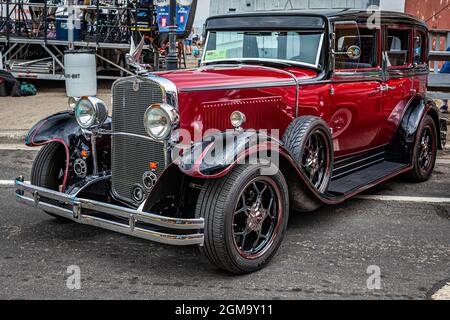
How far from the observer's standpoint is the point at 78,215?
3.82 m

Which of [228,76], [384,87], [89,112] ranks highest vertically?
[228,76]

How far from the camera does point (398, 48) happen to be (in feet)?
19.9

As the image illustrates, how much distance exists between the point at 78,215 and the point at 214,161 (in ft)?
3.39

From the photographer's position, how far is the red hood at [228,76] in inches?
160

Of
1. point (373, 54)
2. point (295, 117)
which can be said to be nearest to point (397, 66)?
point (373, 54)

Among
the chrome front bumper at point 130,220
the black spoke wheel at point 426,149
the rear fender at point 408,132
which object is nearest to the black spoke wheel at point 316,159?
the chrome front bumper at point 130,220

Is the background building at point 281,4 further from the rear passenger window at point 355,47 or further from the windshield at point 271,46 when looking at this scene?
the windshield at point 271,46

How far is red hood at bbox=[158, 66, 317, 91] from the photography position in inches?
160

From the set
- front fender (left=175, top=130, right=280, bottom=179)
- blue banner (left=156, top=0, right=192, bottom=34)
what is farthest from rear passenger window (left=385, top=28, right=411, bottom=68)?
blue banner (left=156, top=0, right=192, bottom=34)

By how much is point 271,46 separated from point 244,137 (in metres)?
1.68

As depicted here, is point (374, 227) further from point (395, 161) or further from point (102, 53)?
point (102, 53)

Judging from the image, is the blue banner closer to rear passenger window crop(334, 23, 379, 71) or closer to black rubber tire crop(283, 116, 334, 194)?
rear passenger window crop(334, 23, 379, 71)

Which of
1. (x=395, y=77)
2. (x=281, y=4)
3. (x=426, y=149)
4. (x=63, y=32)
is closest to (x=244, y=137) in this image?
(x=395, y=77)

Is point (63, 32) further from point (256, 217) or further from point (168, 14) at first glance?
point (256, 217)
